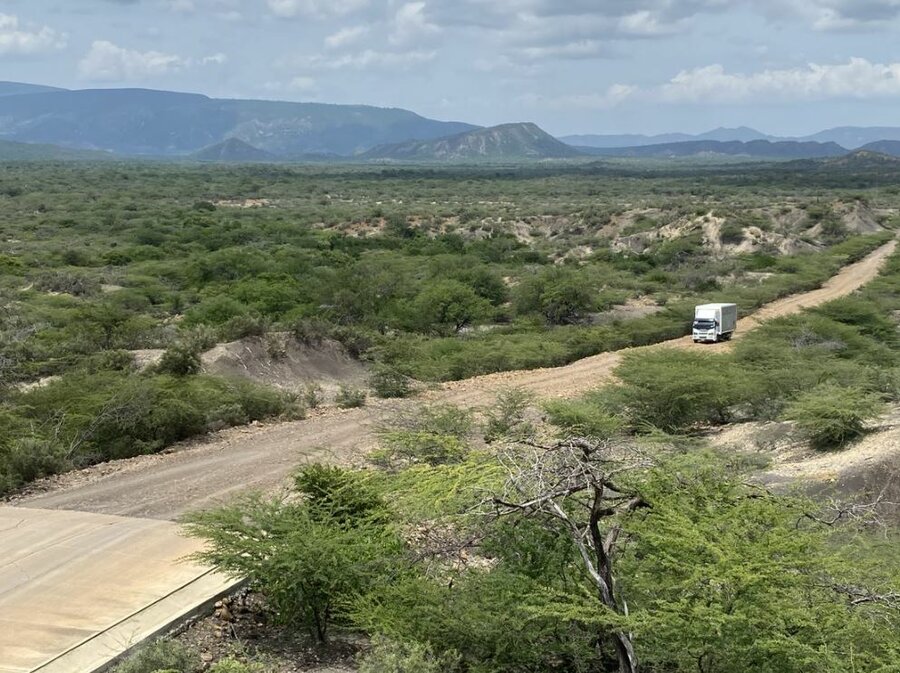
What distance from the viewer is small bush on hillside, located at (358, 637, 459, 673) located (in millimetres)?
7441

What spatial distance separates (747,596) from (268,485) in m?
9.37

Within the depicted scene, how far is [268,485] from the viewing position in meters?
14.8

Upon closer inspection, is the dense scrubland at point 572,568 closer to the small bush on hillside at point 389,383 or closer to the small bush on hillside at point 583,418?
the small bush on hillside at point 583,418

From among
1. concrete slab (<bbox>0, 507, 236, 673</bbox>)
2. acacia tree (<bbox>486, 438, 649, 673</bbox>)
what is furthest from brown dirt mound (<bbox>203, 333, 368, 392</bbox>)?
acacia tree (<bbox>486, 438, 649, 673</bbox>)

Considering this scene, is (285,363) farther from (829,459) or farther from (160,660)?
(160,660)

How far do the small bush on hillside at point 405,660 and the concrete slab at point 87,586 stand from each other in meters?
2.58

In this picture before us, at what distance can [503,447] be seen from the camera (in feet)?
28.9

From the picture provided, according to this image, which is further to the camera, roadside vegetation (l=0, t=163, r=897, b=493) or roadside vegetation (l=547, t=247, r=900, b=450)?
roadside vegetation (l=0, t=163, r=897, b=493)

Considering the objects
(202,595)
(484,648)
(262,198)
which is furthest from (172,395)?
(262,198)

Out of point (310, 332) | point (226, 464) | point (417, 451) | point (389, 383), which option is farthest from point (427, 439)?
point (310, 332)

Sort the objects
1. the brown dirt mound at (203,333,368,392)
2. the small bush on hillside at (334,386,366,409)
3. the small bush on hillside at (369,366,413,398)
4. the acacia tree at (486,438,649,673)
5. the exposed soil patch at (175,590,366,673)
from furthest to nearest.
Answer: the brown dirt mound at (203,333,368,392), the small bush on hillside at (369,366,413,398), the small bush on hillside at (334,386,366,409), the exposed soil patch at (175,590,366,673), the acacia tree at (486,438,649,673)

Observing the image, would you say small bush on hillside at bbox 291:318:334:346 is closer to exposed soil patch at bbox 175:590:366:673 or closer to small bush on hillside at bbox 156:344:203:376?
small bush on hillside at bbox 156:344:203:376

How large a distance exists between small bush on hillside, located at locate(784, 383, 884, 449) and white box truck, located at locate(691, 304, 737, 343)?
1562 centimetres

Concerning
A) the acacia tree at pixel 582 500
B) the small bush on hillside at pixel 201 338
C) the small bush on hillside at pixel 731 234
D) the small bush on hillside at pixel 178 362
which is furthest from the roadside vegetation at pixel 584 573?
the small bush on hillside at pixel 731 234
